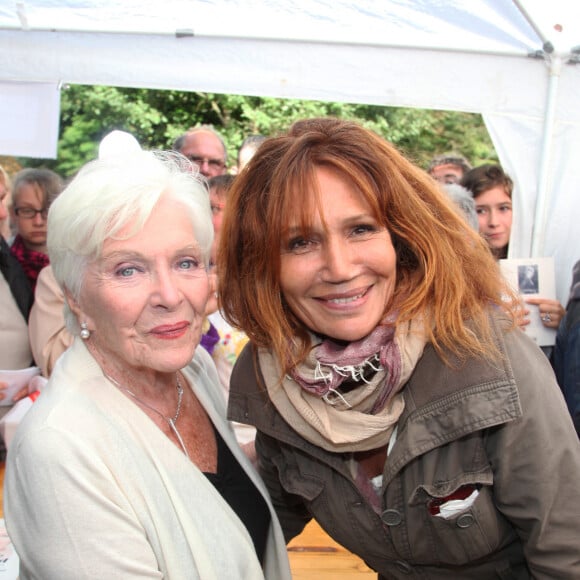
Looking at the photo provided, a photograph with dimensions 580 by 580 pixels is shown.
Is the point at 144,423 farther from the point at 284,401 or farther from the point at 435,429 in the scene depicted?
the point at 435,429

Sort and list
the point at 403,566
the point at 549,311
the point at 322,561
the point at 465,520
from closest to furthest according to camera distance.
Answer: the point at 465,520
the point at 403,566
the point at 322,561
the point at 549,311

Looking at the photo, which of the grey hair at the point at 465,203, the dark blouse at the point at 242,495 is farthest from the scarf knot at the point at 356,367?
the grey hair at the point at 465,203

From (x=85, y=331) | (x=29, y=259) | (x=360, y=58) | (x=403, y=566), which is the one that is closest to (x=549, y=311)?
(x=360, y=58)

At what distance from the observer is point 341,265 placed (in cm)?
168

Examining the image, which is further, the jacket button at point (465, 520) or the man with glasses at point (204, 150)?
the man with glasses at point (204, 150)

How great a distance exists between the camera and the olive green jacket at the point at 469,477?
1.55 m

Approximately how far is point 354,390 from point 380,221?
487 mm

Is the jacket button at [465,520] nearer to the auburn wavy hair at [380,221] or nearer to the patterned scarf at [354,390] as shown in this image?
the patterned scarf at [354,390]

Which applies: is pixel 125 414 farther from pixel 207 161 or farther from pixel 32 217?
pixel 207 161

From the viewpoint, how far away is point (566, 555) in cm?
161

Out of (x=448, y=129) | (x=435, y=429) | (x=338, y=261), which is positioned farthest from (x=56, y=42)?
(x=448, y=129)

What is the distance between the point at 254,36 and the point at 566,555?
3.06 metres

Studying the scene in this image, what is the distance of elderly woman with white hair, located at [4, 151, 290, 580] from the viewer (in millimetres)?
1403

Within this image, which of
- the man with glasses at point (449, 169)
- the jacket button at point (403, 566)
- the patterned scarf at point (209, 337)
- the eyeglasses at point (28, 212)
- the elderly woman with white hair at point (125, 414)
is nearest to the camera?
the elderly woman with white hair at point (125, 414)
